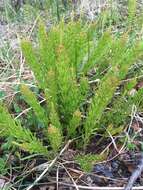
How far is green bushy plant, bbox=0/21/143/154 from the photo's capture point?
1433mm

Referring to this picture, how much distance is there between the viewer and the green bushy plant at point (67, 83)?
143cm

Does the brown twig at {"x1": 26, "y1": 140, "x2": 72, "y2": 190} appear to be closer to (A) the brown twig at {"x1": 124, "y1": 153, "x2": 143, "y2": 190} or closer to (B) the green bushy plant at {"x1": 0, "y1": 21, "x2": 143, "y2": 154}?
(B) the green bushy plant at {"x1": 0, "y1": 21, "x2": 143, "y2": 154}

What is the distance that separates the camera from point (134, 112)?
1.75m

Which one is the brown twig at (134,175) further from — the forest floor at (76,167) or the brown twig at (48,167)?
the brown twig at (48,167)

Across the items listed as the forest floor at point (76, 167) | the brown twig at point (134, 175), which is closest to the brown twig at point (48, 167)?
the forest floor at point (76, 167)

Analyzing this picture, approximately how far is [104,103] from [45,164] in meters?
0.39

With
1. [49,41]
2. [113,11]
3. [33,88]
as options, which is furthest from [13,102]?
[113,11]

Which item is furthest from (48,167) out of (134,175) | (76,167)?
(134,175)

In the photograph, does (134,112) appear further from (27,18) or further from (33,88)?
(27,18)

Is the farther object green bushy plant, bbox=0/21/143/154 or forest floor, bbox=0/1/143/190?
forest floor, bbox=0/1/143/190

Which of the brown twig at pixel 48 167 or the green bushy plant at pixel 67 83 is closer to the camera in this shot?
the green bushy plant at pixel 67 83

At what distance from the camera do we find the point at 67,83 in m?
1.54

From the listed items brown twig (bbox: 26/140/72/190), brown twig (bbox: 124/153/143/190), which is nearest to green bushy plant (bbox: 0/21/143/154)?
brown twig (bbox: 26/140/72/190)

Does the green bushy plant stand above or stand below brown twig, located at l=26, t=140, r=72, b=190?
above
